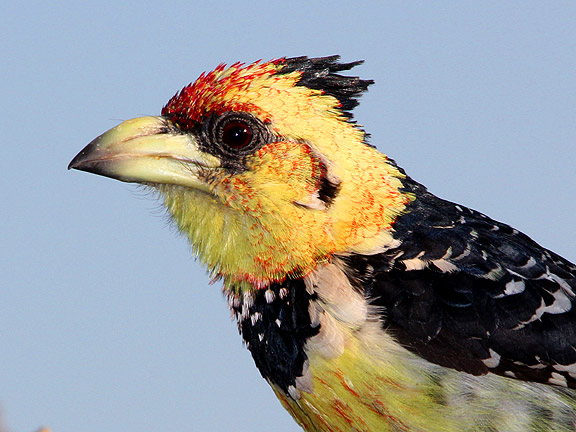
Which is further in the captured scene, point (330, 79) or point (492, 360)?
point (330, 79)

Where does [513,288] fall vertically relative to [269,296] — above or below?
above

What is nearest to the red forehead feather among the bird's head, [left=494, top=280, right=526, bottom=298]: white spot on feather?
the bird's head

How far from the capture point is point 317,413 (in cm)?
536

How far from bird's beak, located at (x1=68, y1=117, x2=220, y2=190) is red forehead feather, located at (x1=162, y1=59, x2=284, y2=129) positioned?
158 mm

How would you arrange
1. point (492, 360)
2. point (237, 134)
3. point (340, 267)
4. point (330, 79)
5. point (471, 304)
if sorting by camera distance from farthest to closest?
point (330, 79), point (237, 134), point (340, 267), point (471, 304), point (492, 360)

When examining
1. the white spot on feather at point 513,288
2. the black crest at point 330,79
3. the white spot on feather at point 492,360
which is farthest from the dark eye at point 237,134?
the white spot on feather at point 492,360

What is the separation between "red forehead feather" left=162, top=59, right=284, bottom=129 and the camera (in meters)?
5.59

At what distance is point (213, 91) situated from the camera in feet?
18.6

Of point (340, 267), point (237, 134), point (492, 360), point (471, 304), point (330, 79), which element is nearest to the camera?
point (492, 360)

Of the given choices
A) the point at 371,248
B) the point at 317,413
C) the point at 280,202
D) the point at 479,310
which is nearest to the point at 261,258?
the point at 280,202

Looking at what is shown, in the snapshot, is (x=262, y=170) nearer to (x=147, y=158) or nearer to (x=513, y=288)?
(x=147, y=158)

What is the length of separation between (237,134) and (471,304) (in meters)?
1.98

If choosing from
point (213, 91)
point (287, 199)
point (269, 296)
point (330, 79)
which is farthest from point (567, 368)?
point (213, 91)

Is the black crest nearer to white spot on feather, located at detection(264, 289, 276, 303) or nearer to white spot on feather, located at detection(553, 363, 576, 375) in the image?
white spot on feather, located at detection(264, 289, 276, 303)
